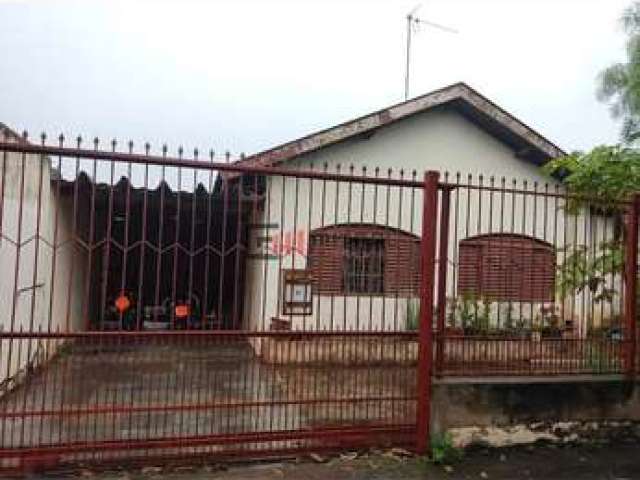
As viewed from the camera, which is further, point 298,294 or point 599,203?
point 298,294

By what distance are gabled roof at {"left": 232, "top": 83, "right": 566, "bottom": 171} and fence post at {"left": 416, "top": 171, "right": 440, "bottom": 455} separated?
5550mm

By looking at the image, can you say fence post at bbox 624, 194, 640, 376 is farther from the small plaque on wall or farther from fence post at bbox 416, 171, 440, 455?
the small plaque on wall

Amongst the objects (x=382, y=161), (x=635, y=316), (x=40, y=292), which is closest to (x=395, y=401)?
(x=635, y=316)

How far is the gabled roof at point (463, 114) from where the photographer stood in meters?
11.4

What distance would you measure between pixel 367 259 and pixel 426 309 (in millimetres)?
1745

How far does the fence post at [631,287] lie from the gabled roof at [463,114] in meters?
5.75

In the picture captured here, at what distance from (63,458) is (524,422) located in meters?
3.77

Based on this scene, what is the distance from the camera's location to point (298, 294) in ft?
32.3

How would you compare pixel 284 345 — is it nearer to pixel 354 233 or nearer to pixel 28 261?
pixel 354 233

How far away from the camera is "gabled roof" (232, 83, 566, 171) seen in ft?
37.6

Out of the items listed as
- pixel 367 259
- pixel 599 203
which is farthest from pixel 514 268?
pixel 367 259

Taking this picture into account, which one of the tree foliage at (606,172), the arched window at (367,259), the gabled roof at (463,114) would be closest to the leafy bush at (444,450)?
the arched window at (367,259)

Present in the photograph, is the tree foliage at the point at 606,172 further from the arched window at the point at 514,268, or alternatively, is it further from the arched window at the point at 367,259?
the arched window at the point at 367,259

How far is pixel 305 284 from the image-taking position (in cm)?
877
